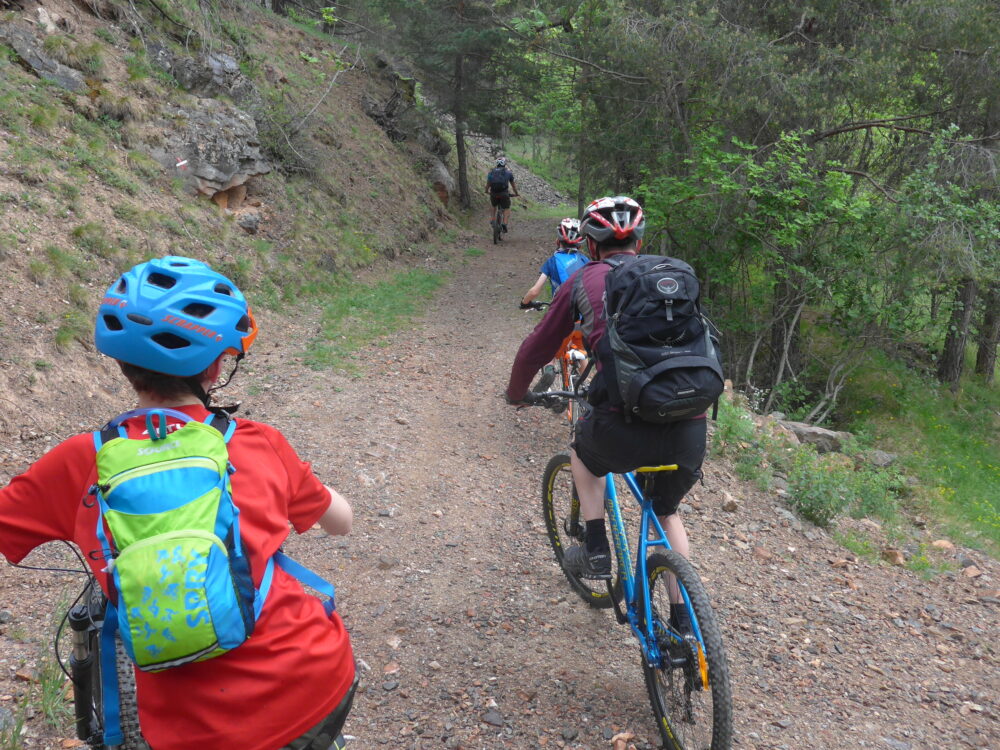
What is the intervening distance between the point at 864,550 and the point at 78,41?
1170cm

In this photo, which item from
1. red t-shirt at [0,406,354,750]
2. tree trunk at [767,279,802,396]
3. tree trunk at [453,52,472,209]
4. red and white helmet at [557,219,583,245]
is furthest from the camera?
tree trunk at [453,52,472,209]

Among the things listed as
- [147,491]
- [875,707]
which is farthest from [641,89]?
[147,491]

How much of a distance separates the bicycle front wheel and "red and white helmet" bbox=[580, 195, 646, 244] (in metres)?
1.60

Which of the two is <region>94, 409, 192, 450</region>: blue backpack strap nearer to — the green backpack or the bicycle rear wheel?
the green backpack

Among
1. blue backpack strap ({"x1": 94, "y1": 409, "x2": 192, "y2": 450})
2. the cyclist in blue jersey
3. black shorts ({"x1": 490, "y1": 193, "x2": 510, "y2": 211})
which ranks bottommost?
black shorts ({"x1": 490, "y1": 193, "x2": 510, "y2": 211})

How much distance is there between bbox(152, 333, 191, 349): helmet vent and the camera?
1.72 meters

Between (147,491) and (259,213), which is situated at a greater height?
(147,491)

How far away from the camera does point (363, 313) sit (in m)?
11.1

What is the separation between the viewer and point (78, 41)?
9.93m

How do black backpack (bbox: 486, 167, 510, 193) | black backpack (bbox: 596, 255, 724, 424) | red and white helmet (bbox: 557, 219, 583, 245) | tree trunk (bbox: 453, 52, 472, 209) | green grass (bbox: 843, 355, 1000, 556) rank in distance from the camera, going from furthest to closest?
tree trunk (bbox: 453, 52, 472, 209)
black backpack (bbox: 486, 167, 510, 193)
green grass (bbox: 843, 355, 1000, 556)
red and white helmet (bbox: 557, 219, 583, 245)
black backpack (bbox: 596, 255, 724, 424)

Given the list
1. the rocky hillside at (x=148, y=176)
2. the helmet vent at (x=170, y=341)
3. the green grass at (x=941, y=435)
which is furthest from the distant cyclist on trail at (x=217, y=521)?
the green grass at (x=941, y=435)

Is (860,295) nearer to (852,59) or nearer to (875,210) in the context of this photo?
(875,210)

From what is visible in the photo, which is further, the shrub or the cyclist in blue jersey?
the cyclist in blue jersey

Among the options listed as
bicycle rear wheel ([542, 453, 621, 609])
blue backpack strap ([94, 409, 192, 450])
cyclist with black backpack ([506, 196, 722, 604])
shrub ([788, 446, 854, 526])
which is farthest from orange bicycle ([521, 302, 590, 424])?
blue backpack strap ([94, 409, 192, 450])
